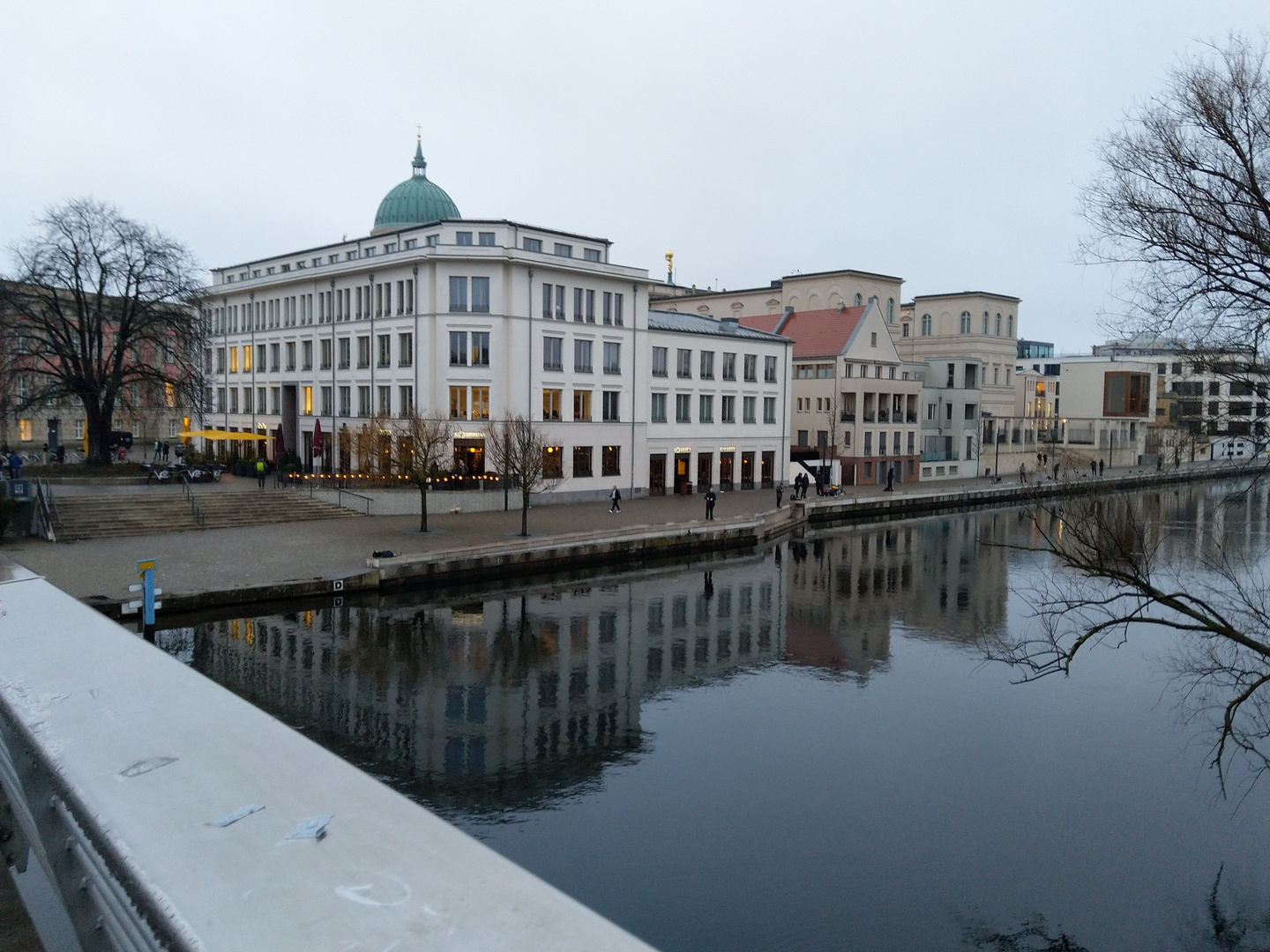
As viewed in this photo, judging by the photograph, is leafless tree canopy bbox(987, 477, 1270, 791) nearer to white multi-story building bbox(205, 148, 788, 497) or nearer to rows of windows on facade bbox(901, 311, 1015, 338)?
white multi-story building bbox(205, 148, 788, 497)

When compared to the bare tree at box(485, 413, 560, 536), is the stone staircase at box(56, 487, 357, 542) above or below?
below

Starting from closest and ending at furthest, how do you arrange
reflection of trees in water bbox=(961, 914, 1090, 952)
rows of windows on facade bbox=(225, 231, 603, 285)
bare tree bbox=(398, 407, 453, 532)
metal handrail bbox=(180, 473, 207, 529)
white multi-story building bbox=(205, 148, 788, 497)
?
reflection of trees in water bbox=(961, 914, 1090, 952)
metal handrail bbox=(180, 473, 207, 529)
bare tree bbox=(398, 407, 453, 532)
white multi-story building bbox=(205, 148, 788, 497)
rows of windows on facade bbox=(225, 231, 603, 285)

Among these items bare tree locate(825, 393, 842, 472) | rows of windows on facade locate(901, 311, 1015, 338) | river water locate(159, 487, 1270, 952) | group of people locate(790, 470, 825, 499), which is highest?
rows of windows on facade locate(901, 311, 1015, 338)

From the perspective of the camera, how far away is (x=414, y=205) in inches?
2469

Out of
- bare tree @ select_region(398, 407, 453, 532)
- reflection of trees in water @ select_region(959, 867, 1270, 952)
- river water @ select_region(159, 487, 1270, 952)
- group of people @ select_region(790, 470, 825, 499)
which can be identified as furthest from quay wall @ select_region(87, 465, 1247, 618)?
reflection of trees in water @ select_region(959, 867, 1270, 952)

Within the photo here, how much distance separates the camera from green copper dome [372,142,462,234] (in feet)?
205

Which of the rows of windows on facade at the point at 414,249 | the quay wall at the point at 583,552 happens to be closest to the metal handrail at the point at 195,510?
the quay wall at the point at 583,552

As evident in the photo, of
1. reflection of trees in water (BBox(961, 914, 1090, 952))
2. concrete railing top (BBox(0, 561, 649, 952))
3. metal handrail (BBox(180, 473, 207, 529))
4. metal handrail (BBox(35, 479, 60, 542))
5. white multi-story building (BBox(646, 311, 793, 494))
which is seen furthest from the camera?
white multi-story building (BBox(646, 311, 793, 494))

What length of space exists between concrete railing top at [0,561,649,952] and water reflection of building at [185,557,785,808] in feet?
34.4

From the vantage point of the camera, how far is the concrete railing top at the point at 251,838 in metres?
3.14

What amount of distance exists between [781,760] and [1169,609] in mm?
20569

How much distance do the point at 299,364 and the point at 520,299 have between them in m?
18.0

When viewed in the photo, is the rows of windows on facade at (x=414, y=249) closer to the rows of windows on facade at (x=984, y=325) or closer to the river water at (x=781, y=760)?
the river water at (x=781, y=760)

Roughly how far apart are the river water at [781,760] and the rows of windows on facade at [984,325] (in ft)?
202
